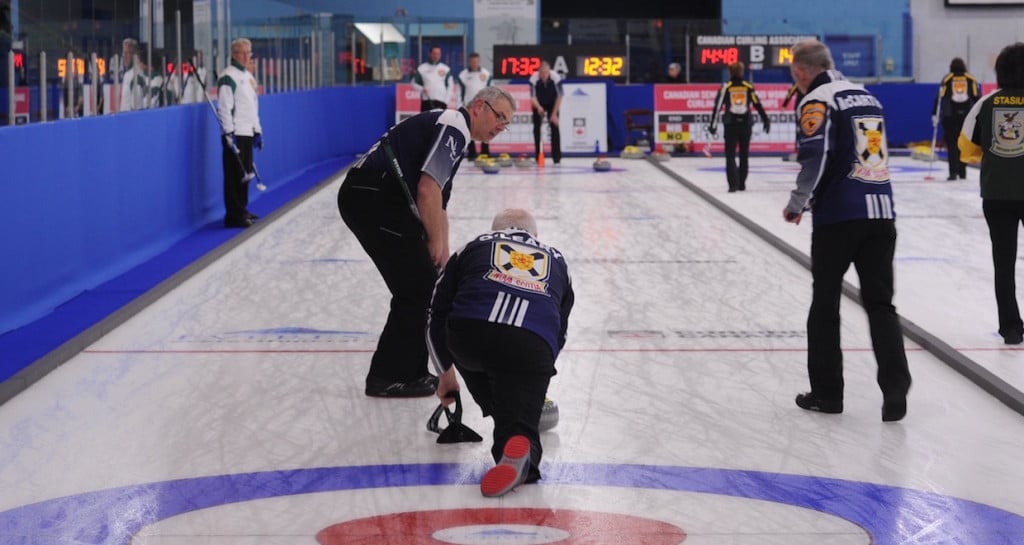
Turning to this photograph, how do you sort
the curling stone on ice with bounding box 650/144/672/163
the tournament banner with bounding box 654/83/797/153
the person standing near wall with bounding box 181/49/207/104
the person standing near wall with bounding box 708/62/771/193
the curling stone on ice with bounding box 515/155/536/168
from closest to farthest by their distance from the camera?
the person standing near wall with bounding box 181/49/207/104
the person standing near wall with bounding box 708/62/771/193
the curling stone on ice with bounding box 515/155/536/168
the curling stone on ice with bounding box 650/144/672/163
the tournament banner with bounding box 654/83/797/153

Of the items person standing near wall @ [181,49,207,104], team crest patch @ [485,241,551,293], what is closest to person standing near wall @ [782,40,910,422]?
team crest patch @ [485,241,551,293]

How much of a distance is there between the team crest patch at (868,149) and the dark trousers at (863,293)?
0.20 m

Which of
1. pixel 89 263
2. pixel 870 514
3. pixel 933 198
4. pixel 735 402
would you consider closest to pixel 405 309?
pixel 735 402

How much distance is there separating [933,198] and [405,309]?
34.5 ft

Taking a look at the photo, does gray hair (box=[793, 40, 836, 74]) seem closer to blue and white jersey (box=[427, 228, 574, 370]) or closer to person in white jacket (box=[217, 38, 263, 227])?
blue and white jersey (box=[427, 228, 574, 370])

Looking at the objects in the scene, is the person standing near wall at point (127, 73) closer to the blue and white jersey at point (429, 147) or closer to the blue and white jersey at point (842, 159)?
the blue and white jersey at point (429, 147)

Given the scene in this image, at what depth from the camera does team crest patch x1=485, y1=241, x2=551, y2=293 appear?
4836 mm

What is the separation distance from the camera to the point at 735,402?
20.2 feet

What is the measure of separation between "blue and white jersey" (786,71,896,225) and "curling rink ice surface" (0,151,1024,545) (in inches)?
35.4

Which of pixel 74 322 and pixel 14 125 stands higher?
pixel 14 125

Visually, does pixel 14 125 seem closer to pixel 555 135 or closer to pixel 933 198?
pixel 933 198

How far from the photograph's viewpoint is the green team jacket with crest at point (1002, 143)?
23.1 feet

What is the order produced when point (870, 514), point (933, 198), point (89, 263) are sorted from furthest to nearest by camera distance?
point (933, 198)
point (89, 263)
point (870, 514)

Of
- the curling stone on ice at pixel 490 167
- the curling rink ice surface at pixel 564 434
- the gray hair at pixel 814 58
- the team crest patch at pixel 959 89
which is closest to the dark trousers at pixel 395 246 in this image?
the curling rink ice surface at pixel 564 434
